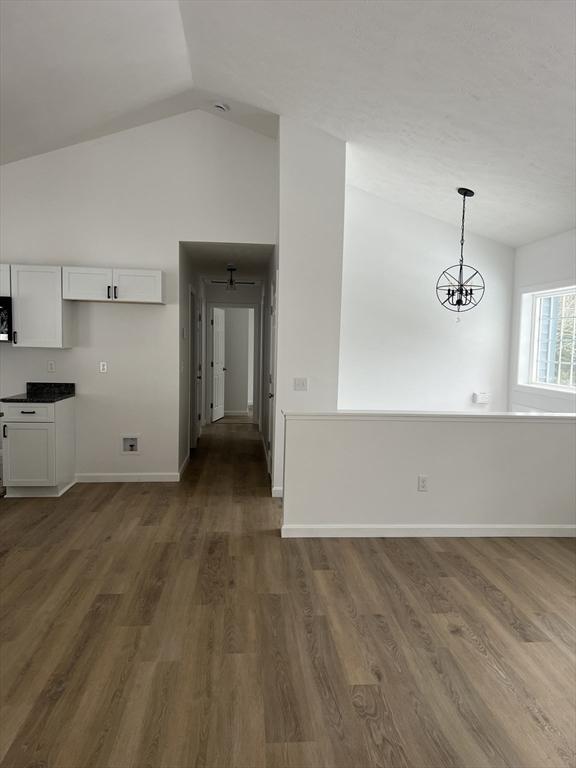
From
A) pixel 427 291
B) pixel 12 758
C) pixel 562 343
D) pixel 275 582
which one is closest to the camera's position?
pixel 12 758

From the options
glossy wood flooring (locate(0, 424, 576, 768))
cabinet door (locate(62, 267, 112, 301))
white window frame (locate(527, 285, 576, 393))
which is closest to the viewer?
glossy wood flooring (locate(0, 424, 576, 768))

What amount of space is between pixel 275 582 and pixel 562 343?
410 cm

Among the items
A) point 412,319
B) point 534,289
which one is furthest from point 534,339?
point 412,319

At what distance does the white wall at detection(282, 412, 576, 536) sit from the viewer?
3816mm

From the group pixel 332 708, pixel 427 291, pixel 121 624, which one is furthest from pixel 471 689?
pixel 427 291

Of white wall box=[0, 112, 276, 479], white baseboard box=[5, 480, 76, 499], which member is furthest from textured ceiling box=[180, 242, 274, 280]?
white baseboard box=[5, 480, 76, 499]

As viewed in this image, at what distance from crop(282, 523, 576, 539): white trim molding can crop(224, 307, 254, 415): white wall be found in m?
6.51

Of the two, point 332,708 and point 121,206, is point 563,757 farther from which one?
point 121,206

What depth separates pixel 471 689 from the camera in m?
2.17

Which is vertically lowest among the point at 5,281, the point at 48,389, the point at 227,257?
the point at 48,389

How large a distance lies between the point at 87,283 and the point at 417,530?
141 inches

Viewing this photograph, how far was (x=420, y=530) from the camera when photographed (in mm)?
3896

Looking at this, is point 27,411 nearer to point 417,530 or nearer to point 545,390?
point 417,530

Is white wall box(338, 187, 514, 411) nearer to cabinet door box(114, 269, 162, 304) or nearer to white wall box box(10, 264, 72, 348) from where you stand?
cabinet door box(114, 269, 162, 304)
